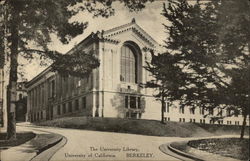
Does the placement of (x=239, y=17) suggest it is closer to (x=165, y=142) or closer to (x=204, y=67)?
(x=204, y=67)

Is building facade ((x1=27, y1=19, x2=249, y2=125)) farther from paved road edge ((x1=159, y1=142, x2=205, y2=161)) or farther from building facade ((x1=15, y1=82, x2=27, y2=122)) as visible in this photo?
paved road edge ((x1=159, y1=142, x2=205, y2=161))

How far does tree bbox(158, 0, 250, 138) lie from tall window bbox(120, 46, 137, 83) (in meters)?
0.76

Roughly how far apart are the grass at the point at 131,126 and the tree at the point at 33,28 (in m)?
0.68

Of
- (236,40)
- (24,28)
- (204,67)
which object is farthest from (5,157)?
(236,40)

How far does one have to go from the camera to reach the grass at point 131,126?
4.97 meters

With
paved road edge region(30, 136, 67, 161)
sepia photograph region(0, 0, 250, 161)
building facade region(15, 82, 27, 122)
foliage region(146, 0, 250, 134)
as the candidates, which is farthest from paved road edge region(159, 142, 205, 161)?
building facade region(15, 82, 27, 122)

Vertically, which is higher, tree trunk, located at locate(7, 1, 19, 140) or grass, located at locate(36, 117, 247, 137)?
tree trunk, located at locate(7, 1, 19, 140)

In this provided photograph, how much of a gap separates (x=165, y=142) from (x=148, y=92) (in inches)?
30.4

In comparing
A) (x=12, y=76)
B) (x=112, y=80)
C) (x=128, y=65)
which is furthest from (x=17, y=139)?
(x=128, y=65)

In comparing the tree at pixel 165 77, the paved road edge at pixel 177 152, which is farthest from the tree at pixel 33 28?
the paved road edge at pixel 177 152

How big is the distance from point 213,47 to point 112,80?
1731 millimetres

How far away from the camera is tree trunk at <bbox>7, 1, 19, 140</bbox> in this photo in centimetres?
482

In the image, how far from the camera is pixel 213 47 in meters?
5.57

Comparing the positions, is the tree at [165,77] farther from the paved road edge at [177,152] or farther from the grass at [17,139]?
the grass at [17,139]
